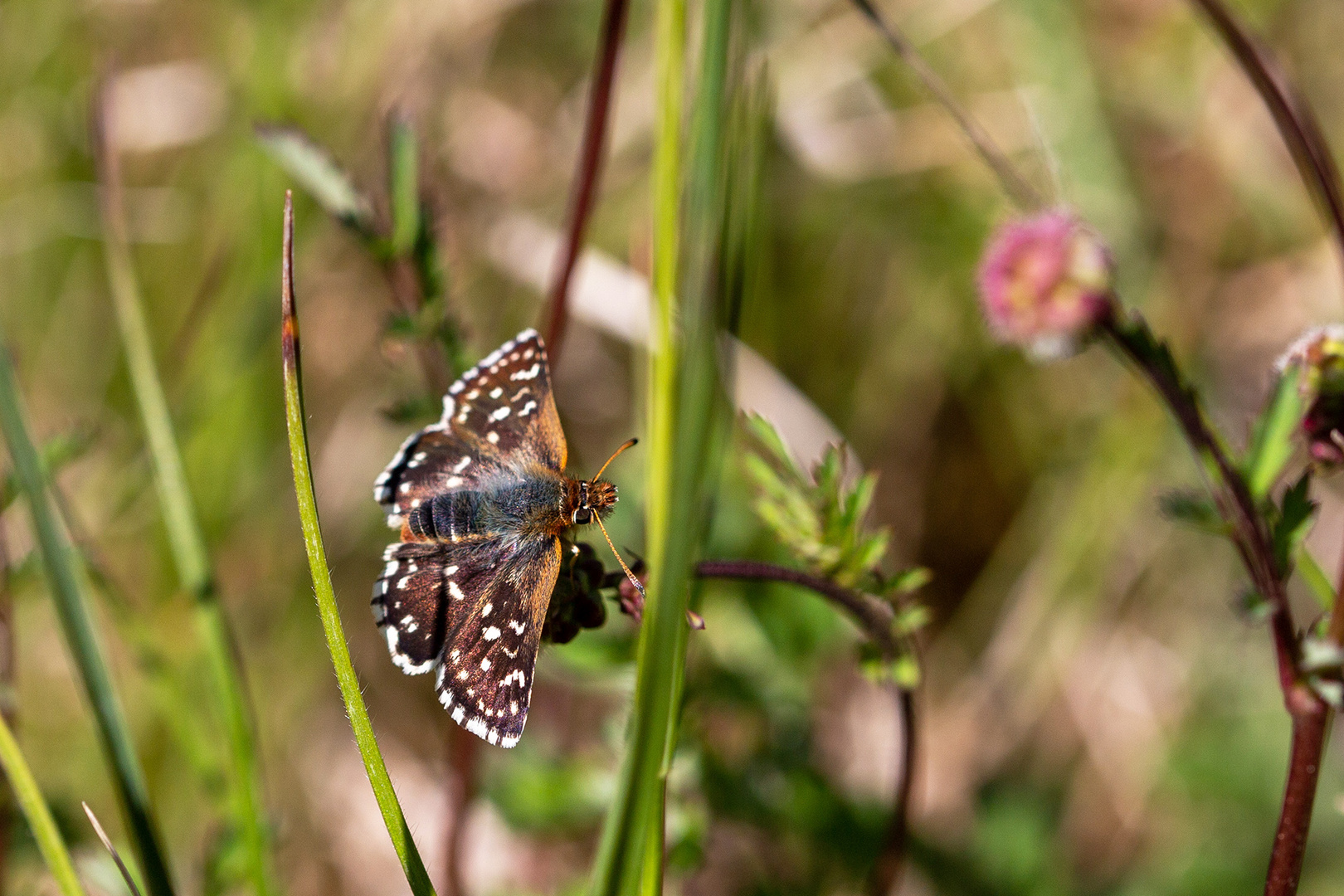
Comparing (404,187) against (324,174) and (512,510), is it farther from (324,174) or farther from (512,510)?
(512,510)

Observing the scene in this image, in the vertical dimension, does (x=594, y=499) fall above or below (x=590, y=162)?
below

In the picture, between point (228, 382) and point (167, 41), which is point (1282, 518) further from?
point (167, 41)

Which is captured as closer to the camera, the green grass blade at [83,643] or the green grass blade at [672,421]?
the green grass blade at [672,421]

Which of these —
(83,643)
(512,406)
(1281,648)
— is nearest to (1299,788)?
(1281,648)

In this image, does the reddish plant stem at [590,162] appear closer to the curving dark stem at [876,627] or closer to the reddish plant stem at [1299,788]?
the curving dark stem at [876,627]

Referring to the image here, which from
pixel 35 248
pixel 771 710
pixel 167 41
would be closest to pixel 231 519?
pixel 35 248

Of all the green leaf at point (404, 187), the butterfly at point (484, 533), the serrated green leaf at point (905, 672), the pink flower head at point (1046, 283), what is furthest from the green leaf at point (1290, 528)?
the green leaf at point (404, 187)
